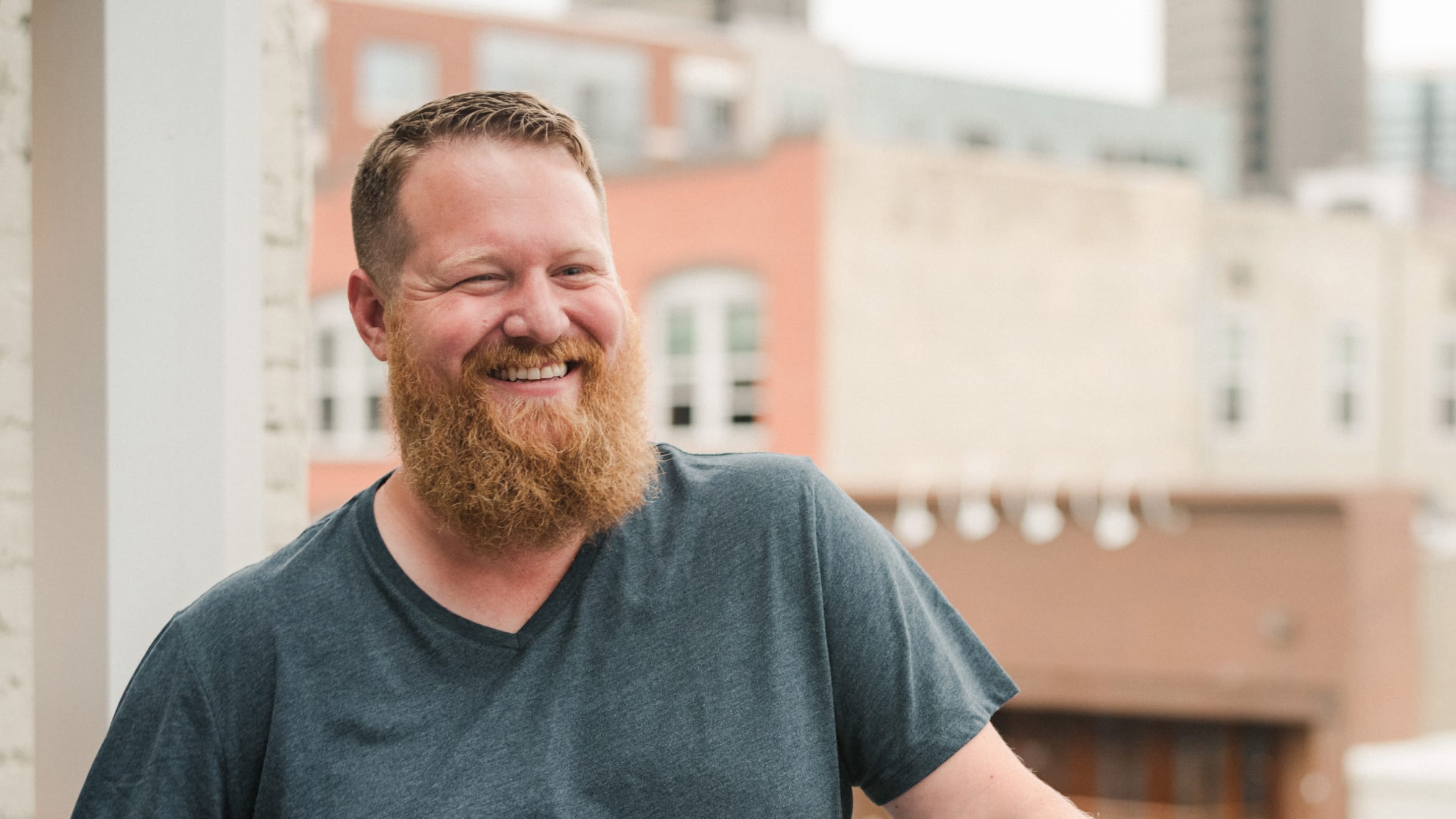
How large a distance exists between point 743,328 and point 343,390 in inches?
247

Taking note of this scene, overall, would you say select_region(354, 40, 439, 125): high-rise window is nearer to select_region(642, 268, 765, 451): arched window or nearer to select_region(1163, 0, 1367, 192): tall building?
select_region(642, 268, 765, 451): arched window

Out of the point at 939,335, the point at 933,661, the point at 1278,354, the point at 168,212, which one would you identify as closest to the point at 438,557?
the point at 933,661

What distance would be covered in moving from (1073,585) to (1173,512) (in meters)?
0.97

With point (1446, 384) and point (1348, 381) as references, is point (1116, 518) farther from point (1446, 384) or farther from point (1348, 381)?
point (1446, 384)

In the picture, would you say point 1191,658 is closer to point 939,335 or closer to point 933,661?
point 939,335

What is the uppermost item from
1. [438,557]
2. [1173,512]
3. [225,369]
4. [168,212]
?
[168,212]

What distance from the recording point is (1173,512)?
11.1 meters

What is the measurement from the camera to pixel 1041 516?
11484 mm

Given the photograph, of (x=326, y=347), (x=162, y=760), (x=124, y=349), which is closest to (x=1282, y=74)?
(x=326, y=347)

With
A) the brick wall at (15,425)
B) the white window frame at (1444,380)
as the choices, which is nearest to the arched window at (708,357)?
the white window frame at (1444,380)

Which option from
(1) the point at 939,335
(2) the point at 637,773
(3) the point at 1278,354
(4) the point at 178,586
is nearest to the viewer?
(2) the point at 637,773

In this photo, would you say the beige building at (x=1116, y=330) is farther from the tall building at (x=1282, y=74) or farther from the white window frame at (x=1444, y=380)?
the tall building at (x=1282, y=74)

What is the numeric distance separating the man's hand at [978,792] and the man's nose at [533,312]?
71 centimetres

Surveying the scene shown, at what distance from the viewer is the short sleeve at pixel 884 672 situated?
1.71 m
